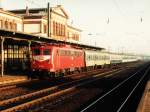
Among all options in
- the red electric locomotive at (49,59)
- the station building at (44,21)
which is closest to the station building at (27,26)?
the station building at (44,21)

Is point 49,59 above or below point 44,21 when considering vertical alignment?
below

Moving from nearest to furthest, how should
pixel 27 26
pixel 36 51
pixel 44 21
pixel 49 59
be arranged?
pixel 49 59 → pixel 36 51 → pixel 27 26 → pixel 44 21

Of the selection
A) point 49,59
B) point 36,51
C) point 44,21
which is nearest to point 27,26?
point 44,21

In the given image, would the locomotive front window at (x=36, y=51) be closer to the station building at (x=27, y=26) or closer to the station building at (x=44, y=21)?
the station building at (x=27, y=26)

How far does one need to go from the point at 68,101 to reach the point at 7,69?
26.7 metres

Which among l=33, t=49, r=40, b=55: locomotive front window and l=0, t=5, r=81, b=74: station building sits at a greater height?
l=0, t=5, r=81, b=74: station building

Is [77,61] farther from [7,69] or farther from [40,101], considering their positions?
[40,101]

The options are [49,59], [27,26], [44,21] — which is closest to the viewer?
[49,59]

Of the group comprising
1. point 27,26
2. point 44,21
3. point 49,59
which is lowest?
point 49,59

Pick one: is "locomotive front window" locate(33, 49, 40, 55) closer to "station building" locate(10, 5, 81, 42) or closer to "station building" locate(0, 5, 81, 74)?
"station building" locate(0, 5, 81, 74)

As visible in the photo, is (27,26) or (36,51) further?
(27,26)

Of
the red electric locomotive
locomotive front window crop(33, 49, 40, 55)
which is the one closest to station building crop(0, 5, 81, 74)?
the red electric locomotive

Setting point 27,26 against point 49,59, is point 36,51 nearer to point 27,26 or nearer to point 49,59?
point 49,59

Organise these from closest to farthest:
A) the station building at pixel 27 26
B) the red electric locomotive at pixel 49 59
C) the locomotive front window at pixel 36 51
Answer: the red electric locomotive at pixel 49 59 < the locomotive front window at pixel 36 51 < the station building at pixel 27 26
